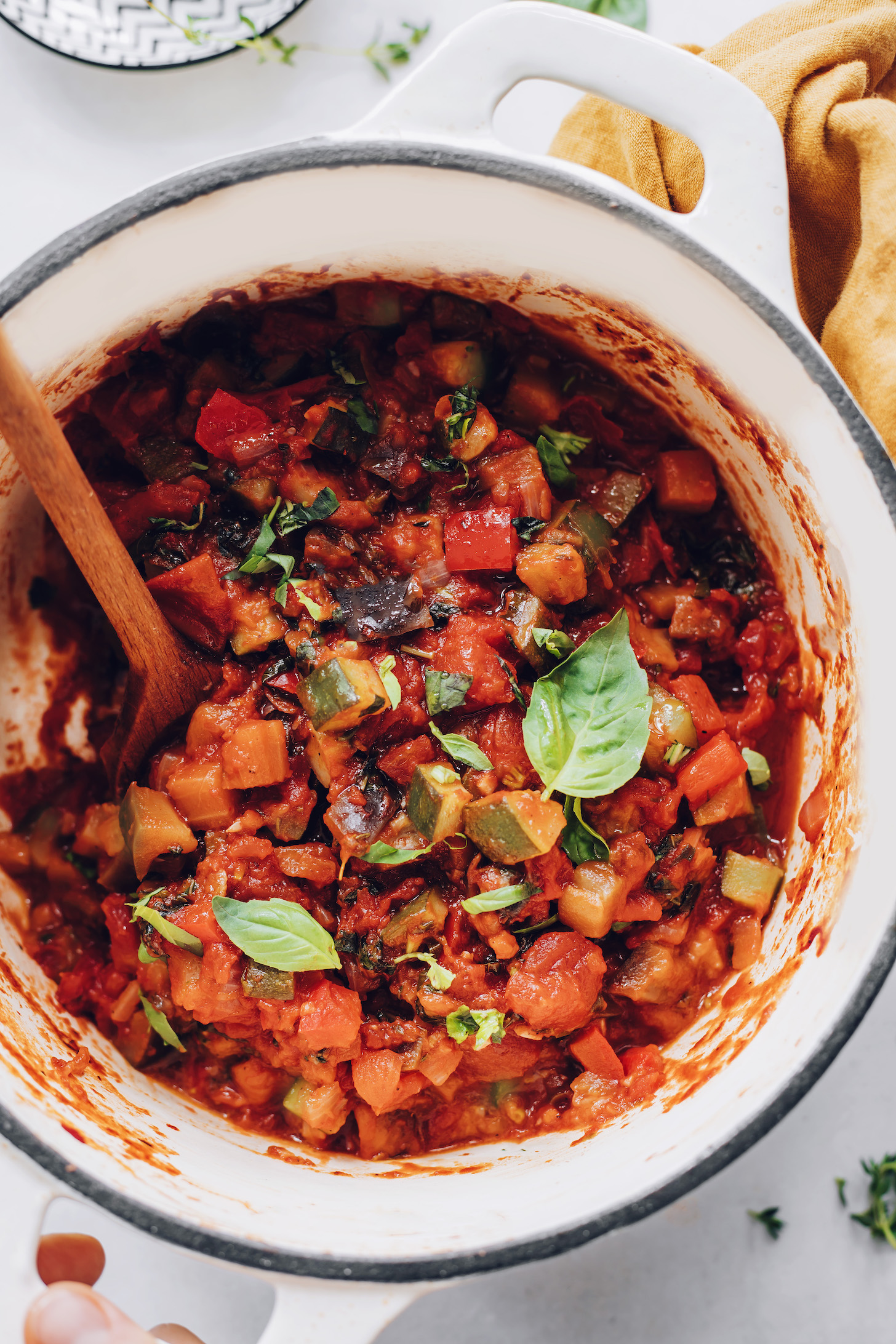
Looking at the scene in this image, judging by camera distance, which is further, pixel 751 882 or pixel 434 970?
pixel 751 882

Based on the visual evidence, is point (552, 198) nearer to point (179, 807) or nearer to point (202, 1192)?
point (179, 807)

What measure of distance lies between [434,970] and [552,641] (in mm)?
783

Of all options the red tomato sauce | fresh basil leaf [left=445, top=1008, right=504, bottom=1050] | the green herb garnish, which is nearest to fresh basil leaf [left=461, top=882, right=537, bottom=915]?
the red tomato sauce

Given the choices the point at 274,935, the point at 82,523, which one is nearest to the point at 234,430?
the point at 82,523

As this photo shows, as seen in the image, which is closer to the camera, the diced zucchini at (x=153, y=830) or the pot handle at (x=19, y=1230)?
the pot handle at (x=19, y=1230)

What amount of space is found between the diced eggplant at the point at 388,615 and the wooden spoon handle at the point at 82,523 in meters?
0.43

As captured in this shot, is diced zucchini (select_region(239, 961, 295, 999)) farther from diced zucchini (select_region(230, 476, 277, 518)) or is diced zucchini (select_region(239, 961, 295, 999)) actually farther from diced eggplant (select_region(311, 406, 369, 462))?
diced eggplant (select_region(311, 406, 369, 462))

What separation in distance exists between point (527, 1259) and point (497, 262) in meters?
2.05

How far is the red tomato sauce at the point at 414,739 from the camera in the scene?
217 centimetres

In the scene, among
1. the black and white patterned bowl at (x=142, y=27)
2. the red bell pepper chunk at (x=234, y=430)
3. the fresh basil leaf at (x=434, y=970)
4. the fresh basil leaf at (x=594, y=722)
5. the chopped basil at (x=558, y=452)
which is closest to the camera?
the fresh basil leaf at (x=594, y=722)

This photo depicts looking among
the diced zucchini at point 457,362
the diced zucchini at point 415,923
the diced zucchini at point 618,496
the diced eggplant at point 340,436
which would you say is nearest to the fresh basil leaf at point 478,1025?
the diced zucchini at point 415,923

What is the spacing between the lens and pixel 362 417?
2.29m

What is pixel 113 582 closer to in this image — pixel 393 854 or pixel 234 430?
pixel 234 430

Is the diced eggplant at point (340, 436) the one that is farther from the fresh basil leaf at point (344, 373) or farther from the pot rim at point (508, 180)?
the pot rim at point (508, 180)
